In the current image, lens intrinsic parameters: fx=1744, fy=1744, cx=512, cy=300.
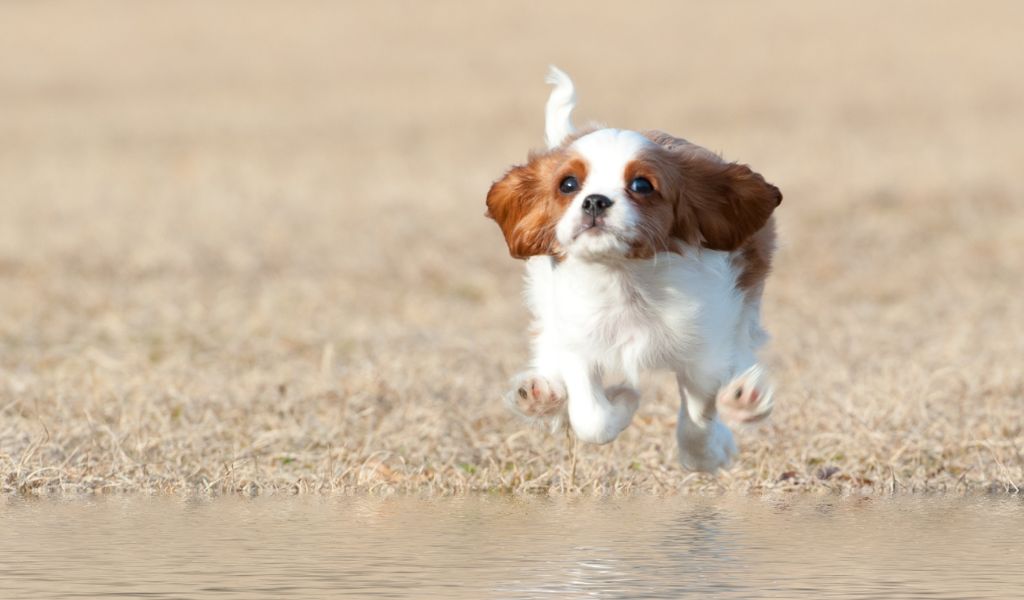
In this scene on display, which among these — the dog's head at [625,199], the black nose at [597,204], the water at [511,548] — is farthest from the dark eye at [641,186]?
the water at [511,548]

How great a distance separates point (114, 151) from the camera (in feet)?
73.6

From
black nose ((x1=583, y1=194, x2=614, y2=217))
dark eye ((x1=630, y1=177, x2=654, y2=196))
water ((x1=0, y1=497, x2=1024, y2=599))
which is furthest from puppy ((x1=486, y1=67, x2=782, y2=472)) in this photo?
water ((x1=0, y1=497, x2=1024, y2=599))

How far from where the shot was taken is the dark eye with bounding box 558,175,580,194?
547 cm

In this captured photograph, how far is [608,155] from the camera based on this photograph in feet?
17.8

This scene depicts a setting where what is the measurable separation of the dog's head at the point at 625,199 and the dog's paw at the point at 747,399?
0.46 metres

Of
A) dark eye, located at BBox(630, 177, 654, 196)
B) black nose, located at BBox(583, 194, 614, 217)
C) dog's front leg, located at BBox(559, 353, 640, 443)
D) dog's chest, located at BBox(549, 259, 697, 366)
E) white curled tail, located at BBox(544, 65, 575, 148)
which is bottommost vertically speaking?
dog's front leg, located at BBox(559, 353, 640, 443)

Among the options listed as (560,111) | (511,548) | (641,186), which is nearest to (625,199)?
(641,186)

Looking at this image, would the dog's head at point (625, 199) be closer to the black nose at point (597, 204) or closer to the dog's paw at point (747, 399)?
the black nose at point (597, 204)

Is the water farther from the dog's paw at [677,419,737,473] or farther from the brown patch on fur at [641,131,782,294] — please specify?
the brown patch on fur at [641,131,782,294]

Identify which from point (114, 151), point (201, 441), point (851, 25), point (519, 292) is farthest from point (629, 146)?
point (851, 25)

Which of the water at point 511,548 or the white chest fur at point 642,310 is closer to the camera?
the water at point 511,548

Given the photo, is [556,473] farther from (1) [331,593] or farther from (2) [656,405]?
(1) [331,593]

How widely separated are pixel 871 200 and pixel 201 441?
9761mm

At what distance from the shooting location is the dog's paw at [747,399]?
5.62 m
